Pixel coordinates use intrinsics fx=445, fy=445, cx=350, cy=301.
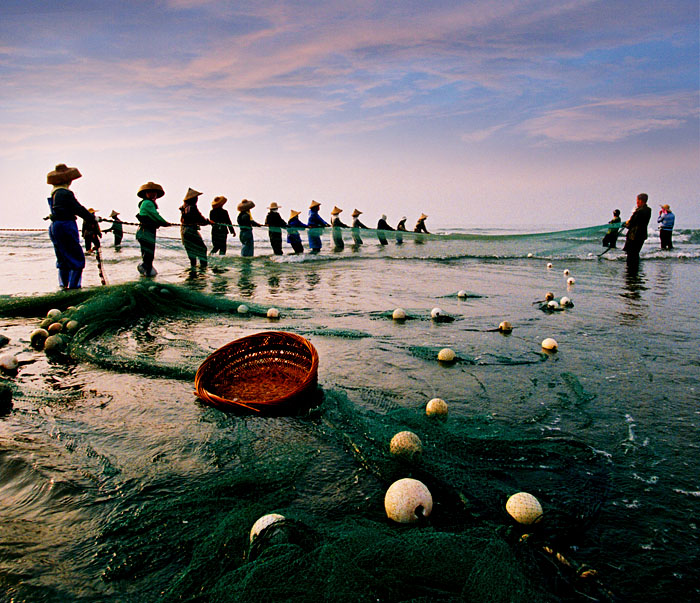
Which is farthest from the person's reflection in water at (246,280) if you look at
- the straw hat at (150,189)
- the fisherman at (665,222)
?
the fisherman at (665,222)

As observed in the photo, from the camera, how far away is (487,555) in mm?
1944

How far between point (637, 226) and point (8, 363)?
1674 cm

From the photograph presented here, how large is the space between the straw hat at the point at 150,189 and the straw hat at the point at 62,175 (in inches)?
117

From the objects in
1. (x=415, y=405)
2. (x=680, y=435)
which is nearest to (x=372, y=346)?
(x=415, y=405)

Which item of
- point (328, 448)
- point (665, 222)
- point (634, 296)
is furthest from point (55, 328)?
point (665, 222)

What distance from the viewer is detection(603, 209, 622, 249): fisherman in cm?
1515

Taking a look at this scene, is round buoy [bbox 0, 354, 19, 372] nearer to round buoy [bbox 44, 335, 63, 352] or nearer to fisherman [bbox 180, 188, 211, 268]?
round buoy [bbox 44, 335, 63, 352]

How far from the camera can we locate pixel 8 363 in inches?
185

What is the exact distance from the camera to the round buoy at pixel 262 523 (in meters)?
2.16

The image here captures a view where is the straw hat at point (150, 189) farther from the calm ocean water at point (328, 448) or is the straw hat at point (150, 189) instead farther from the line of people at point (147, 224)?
the calm ocean water at point (328, 448)

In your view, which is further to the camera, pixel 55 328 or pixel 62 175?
pixel 62 175

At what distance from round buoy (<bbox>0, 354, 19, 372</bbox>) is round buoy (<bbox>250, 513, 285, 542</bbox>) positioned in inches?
157

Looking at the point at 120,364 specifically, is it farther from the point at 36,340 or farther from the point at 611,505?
the point at 611,505

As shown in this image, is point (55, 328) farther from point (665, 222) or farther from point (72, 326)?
point (665, 222)
